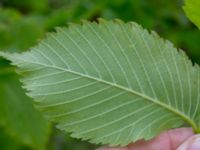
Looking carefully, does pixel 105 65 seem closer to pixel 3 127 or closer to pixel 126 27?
pixel 126 27

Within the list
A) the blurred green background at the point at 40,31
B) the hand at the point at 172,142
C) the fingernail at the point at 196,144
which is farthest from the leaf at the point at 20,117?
the fingernail at the point at 196,144

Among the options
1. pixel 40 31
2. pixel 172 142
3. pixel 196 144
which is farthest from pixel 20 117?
pixel 196 144

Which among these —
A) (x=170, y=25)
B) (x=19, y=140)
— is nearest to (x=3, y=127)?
(x=19, y=140)

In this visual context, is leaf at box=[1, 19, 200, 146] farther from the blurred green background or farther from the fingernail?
the blurred green background

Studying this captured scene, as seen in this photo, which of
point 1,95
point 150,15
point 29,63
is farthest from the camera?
point 150,15

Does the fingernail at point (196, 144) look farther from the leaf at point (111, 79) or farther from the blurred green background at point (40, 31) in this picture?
the blurred green background at point (40, 31)

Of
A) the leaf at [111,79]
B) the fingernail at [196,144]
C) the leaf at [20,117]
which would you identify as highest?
the leaf at [20,117]
